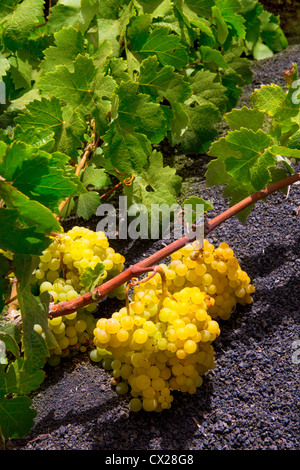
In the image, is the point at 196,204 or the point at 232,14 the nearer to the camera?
the point at 196,204

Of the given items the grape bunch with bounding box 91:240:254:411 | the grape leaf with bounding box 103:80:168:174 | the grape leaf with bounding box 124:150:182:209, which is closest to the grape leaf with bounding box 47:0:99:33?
the grape leaf with bounding box 103:80:168:174

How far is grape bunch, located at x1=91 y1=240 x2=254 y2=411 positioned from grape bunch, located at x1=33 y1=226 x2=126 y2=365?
0.10 metres

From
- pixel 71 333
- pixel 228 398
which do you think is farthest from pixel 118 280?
pixel 228 398

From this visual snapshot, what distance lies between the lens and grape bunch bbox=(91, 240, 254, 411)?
1071 mm

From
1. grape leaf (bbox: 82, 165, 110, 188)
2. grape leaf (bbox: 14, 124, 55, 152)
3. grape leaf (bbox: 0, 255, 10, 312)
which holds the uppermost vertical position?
grape leaf (bbox: 14, 124, 55, 152)

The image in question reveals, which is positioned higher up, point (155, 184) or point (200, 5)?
point (200, 5)

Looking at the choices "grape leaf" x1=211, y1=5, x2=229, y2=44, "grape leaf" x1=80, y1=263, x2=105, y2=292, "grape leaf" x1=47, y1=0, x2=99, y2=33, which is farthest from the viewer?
"grape leaf" x1=211, y1=5, x2=229, y2=44

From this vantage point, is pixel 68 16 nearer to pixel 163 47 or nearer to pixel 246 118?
pixel 163 47

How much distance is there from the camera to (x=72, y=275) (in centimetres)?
129

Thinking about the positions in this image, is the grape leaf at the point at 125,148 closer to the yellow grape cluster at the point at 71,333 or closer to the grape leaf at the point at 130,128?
the grape leaf at the point at 130,128

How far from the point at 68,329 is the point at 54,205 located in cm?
33

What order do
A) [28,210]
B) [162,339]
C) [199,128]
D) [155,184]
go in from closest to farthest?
[28,210] < [162,339] < [155,184] < [199,128]

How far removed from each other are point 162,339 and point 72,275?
1.03 ft

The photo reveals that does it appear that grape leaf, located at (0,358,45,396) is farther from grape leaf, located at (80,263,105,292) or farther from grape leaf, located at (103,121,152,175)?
grape leaf, located at (103,121,152,175)
